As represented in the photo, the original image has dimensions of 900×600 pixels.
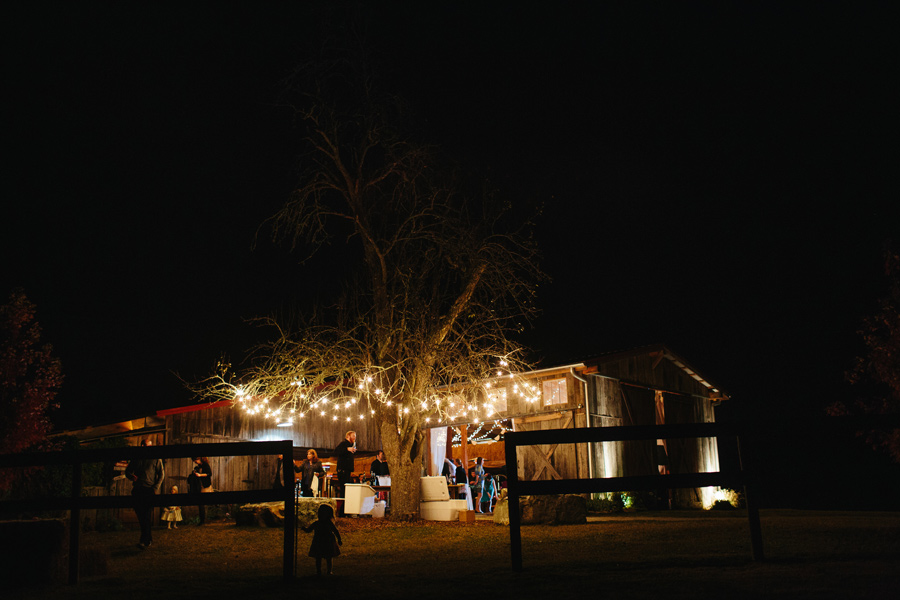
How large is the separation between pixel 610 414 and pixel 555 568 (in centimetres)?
1498

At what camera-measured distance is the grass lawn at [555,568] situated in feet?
16.2

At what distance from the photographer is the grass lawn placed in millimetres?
4949

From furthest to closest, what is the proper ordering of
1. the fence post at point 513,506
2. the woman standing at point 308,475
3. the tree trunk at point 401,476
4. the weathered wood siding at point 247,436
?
1. the weathered wood siding at point 247,436
2. the woman standing at point 308,475
3. the tree trunk at point 401,476
4. the fence post at point 513,506

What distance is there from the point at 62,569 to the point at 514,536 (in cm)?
413

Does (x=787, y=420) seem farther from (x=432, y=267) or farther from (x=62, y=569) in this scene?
(x=432, y=267)

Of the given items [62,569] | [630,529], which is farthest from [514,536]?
[630,529]

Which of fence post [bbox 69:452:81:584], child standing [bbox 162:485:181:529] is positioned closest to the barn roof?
child standing [bbox 162:485:181:529]

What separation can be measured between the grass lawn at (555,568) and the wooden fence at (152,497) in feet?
1.26

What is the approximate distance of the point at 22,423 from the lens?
23516 mm

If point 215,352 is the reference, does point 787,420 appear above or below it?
below

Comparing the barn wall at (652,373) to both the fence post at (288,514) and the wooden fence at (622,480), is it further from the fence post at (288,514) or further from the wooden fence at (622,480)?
the fence post at (288,514)

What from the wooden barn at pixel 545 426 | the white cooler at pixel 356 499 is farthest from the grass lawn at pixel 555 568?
the wooden barn at pixel 545 426

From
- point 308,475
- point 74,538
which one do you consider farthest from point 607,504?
point 74,538

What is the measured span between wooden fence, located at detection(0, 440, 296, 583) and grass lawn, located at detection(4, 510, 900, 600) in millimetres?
384
